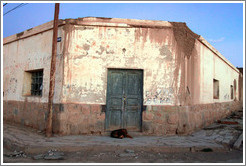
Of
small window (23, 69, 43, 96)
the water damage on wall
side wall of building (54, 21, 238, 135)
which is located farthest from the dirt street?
small window (23, 69, 43, 96)

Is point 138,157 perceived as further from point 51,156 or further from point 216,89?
point 216,89

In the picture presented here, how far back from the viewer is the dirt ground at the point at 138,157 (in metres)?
4.21

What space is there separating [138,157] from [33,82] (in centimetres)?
537

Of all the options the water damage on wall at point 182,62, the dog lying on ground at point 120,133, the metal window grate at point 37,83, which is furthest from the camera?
the metal window grate at point 37,83

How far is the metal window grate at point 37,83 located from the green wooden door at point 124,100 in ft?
8.60

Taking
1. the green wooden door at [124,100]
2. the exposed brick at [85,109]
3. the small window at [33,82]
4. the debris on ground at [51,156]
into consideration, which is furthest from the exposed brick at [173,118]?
the small window at [33,82]

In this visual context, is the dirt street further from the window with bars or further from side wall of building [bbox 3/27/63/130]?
the window with bars

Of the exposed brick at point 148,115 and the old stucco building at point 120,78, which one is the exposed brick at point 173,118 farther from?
the exposed brick at point 148,115

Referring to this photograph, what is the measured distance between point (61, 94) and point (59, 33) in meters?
1.99

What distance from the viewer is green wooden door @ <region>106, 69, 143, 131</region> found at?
6.42 m

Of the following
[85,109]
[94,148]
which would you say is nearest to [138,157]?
[94,148]

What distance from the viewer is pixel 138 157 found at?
4.44m

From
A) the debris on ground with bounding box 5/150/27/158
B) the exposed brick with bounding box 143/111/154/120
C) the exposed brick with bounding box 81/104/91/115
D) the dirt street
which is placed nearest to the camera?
the dirt street

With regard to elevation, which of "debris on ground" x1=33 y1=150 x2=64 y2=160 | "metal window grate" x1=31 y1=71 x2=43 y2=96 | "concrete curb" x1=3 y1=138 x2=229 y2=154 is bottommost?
"debris on ground" x1=33 y1=150 x2=64 y2=160
